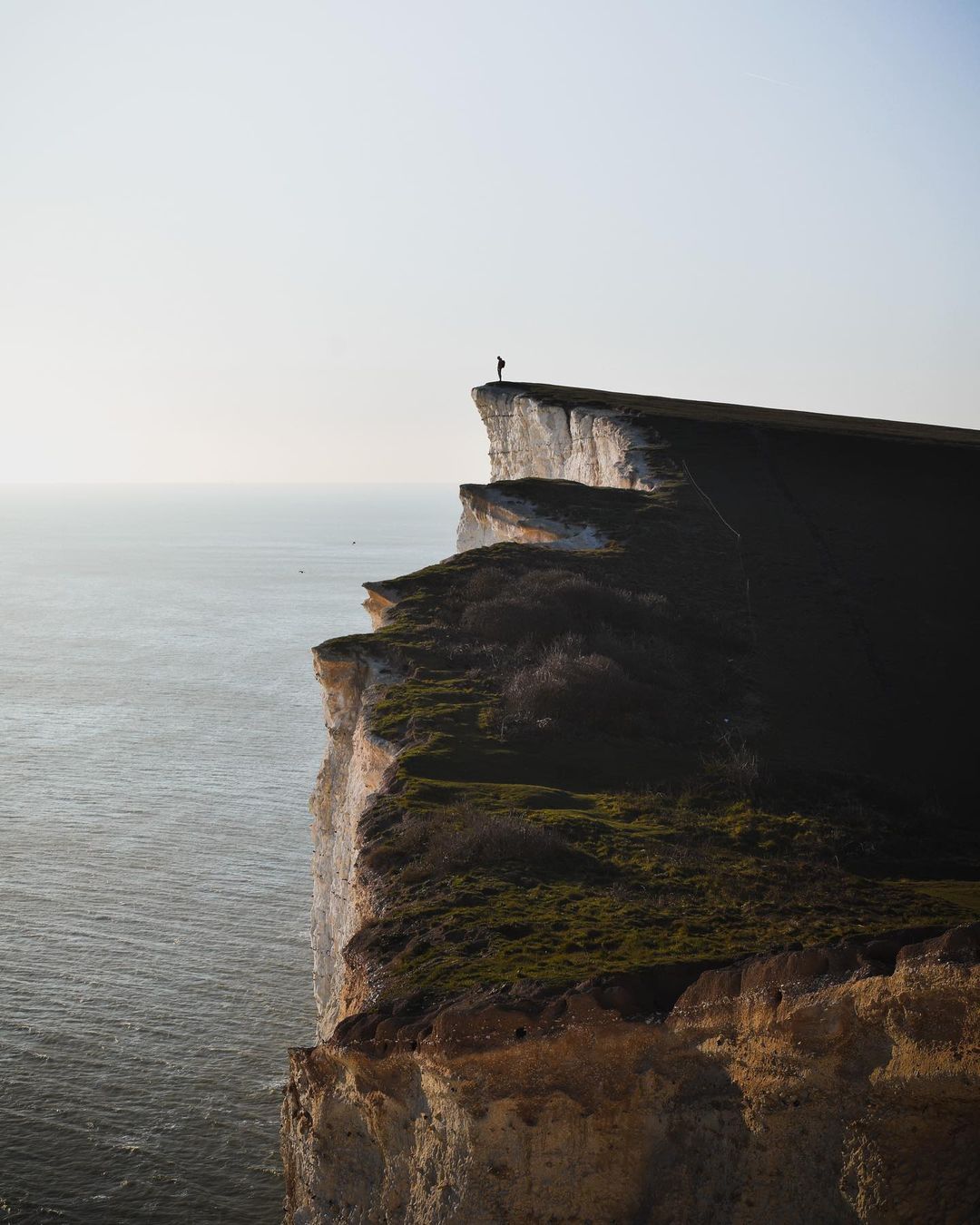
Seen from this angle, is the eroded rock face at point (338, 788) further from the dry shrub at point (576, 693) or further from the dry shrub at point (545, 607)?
the dry shrub at point (545, 607)

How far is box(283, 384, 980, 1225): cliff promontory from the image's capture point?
303 inches

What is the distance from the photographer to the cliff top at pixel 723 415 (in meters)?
36.4

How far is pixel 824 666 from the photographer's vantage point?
2042 centimetres

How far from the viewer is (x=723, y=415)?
130 feet

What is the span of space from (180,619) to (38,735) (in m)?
30.7

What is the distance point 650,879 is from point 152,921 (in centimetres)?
1544

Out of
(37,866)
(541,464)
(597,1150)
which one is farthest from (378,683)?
(541,464)

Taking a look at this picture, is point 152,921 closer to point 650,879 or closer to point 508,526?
point 508,526

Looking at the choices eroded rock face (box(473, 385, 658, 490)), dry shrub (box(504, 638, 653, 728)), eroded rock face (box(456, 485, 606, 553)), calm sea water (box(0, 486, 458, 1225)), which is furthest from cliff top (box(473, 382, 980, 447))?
dry shrub (box(504, 638, 653, 728))

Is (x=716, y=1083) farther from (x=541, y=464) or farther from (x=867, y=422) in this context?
(x=867, y=422)

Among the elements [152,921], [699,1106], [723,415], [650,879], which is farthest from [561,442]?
[699,1106]

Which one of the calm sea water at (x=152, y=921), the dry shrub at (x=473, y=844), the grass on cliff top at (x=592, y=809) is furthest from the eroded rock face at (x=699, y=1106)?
the calm sea water at (x=152, y=921)

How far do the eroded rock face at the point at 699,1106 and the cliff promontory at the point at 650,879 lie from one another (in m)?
0.02

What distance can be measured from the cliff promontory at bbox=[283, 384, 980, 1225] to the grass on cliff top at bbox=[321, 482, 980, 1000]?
2.0 inches
